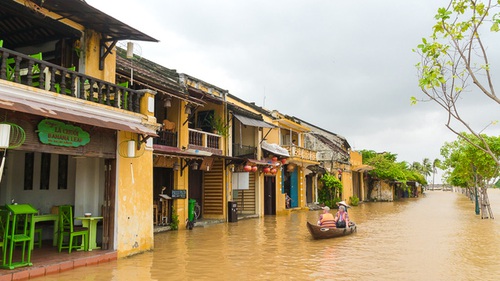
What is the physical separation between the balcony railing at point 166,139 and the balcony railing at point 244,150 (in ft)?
16.7

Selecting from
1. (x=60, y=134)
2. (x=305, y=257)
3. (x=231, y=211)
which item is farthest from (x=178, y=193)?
(x=60, y=134)

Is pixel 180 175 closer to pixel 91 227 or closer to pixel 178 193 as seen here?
pixel 178 193

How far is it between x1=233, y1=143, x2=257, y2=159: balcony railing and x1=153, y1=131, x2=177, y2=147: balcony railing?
509 cm

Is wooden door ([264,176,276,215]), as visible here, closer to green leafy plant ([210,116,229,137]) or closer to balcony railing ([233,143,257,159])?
balcony railing ([233,143,257,159])

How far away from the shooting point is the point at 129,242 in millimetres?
9773

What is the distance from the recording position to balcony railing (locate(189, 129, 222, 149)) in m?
16.6

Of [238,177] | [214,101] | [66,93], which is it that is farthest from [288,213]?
[66,93]

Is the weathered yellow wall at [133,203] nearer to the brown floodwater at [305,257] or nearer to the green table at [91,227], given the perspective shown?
the brown floodwater at [305,257]

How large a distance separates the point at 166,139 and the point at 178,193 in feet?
6.98

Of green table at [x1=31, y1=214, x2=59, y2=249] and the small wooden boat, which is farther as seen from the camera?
the small wooden boat

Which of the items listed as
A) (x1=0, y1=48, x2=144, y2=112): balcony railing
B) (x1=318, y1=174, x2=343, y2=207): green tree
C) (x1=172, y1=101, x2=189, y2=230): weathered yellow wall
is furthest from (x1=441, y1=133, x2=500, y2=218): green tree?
(x1=0, y1=48, x2=144, y2=112): balcony railing

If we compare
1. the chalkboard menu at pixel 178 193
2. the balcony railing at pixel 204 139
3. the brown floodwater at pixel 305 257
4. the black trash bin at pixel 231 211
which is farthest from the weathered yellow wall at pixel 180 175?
the black trash bin at pixel 231 211

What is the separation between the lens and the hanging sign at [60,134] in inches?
305

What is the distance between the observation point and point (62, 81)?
8.16 m
